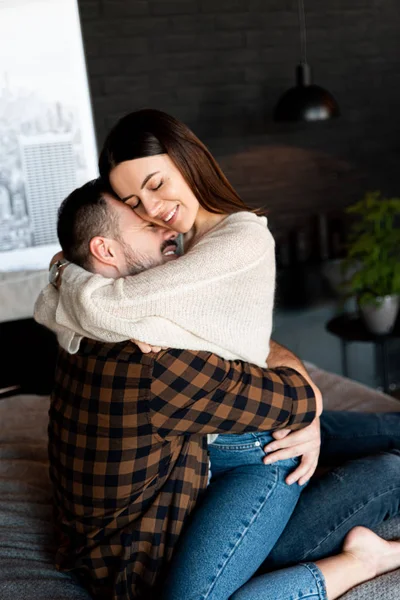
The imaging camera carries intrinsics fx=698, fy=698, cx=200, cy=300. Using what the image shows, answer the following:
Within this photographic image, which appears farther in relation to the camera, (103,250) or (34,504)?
(34,504)

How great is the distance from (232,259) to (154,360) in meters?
0.25

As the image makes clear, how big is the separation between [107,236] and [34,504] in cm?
74

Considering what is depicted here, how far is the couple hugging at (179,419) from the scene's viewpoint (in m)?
1.23

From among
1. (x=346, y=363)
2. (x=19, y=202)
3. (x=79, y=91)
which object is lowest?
(x=346, y=363)

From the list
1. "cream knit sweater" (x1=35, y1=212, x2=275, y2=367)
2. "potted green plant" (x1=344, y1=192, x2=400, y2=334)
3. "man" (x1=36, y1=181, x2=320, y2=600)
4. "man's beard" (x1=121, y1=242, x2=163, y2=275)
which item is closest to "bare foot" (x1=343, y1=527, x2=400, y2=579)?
"man" (x1=36, y1=181, x2=320, y2=600)

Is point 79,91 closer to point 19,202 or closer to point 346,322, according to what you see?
point 19,202

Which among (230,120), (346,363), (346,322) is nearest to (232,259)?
(346,322)

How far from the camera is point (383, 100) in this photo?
4.25 meters

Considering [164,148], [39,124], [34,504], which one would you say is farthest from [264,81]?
[34,504]

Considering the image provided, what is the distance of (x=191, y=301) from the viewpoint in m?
1.25

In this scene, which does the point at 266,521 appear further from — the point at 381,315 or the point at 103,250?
the point at 381,315

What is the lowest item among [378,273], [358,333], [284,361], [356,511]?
[358,333]

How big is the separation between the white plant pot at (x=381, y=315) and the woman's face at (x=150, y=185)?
208cm

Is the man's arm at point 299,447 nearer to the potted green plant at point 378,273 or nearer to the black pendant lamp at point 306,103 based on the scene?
the potted green plant at point 378,273
